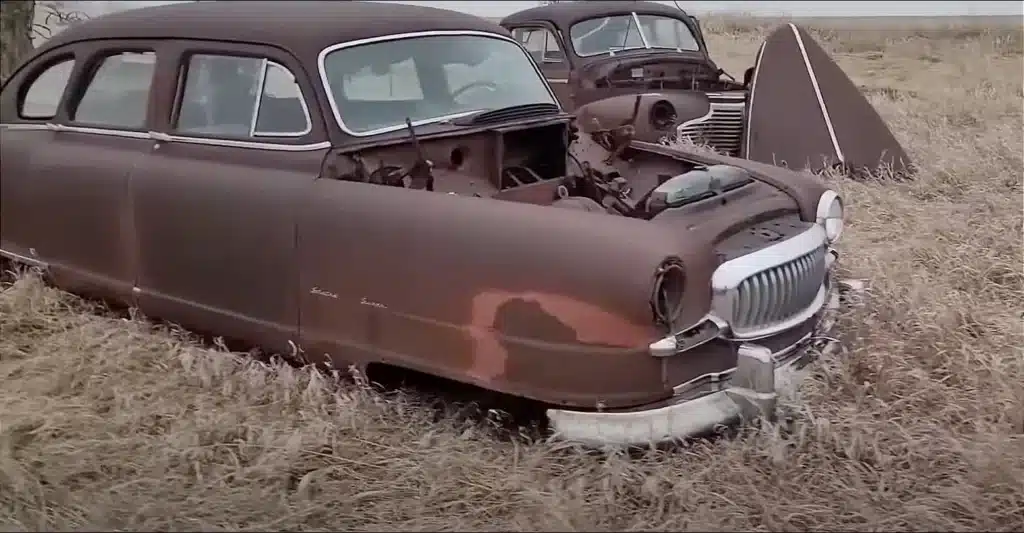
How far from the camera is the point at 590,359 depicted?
8.70 feet

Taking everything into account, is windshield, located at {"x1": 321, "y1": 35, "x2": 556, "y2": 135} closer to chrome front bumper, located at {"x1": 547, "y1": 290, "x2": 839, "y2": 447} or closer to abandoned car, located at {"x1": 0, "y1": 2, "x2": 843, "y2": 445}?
abandoned car, located at {"x1": 0, "y1": 2, "x2": 843, "y2": 445}

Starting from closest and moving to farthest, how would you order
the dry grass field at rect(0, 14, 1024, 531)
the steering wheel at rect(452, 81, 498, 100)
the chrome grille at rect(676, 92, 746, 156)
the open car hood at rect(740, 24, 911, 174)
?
the dry grass field at rect(0, 14, 1024, 531)
the steering wheel at rect(452, 81, 498, 100)
the open car hood at rect(740, 24, 911, 174)
the chrome grille at rect(676, 92, 746, 156)

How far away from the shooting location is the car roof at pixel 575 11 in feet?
25.2

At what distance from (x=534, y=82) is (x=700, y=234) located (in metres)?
1.52

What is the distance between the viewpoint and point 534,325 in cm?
268

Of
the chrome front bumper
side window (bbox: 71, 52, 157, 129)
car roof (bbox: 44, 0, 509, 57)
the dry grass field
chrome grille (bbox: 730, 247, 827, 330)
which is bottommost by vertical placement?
the dry grass field

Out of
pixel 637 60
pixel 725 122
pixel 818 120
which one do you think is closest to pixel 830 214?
pixel 818 120

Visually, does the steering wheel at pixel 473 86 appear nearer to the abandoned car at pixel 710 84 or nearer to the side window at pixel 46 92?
the abandoned car at pixel 710 84

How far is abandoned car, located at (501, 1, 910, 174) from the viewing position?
20.6 feet

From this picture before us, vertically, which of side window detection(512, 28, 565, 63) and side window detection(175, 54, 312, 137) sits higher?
side window detection(175, 54, 312, 137)

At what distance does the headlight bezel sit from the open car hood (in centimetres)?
281

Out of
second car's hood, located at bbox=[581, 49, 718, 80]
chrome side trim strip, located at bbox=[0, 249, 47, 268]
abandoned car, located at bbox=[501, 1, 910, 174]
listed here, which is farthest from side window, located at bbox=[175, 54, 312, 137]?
second car's hood, located at bbox=[581, 49, 718, 80]

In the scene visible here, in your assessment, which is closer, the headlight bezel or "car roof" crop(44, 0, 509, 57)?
the headlight bezel

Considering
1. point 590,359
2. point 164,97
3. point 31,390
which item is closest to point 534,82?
point 164,97
